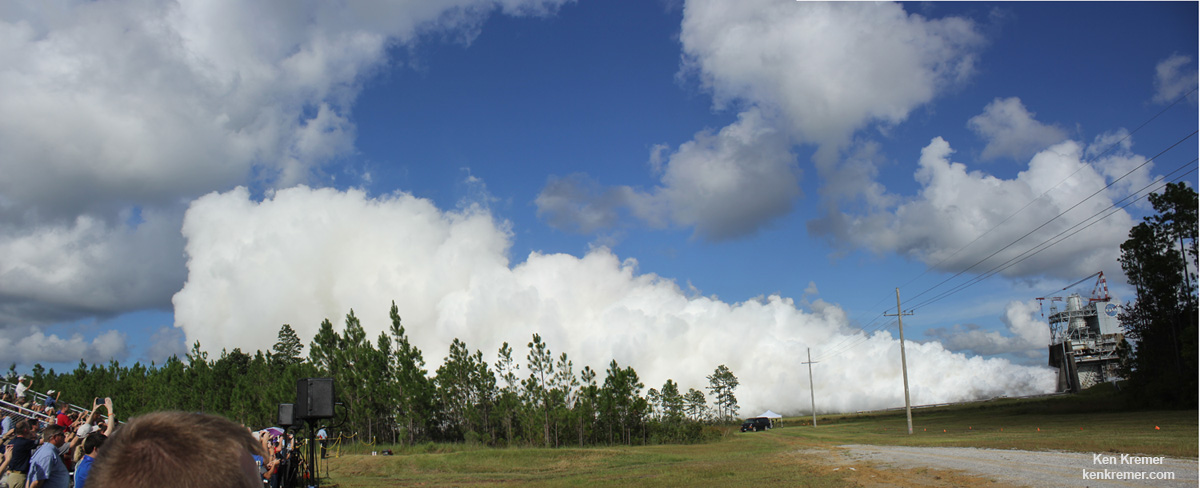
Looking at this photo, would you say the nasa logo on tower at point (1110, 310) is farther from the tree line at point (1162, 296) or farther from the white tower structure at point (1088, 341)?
the tree line at point (1162, 296)

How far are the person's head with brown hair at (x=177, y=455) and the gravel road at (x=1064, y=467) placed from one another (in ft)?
53.4

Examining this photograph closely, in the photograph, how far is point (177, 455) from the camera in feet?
5.18

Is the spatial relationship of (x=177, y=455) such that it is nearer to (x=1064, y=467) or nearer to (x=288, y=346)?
(x=1064, y=467)

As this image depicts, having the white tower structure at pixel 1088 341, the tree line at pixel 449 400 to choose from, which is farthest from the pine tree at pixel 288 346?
the white tower structure at pixel 1088 341

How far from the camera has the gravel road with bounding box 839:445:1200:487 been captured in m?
13.4

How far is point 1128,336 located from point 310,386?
7126 cm

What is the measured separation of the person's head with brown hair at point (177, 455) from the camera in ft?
5.08

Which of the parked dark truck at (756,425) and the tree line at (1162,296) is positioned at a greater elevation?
the tree line at (1162,296)

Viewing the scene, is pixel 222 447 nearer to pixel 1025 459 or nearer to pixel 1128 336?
pixel 1025 459

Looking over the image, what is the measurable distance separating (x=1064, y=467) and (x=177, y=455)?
2046 cm

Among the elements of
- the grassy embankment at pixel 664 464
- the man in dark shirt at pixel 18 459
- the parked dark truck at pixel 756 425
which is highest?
the man in dark shirt at pixel 18 459

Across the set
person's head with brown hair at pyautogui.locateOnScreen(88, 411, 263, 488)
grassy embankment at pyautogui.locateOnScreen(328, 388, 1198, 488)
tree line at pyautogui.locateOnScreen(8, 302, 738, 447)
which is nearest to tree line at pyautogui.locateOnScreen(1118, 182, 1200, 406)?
grassy embankment at pyautogui.locateOnScreen(328, 388, 1198, 488)

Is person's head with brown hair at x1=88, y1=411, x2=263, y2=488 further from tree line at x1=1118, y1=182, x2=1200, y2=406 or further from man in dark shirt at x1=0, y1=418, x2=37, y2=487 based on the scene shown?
tree line at x1=1118, y1=182, x2=1200, y2=406

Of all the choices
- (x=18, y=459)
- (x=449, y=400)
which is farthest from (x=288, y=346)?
(x=18, y=459)
